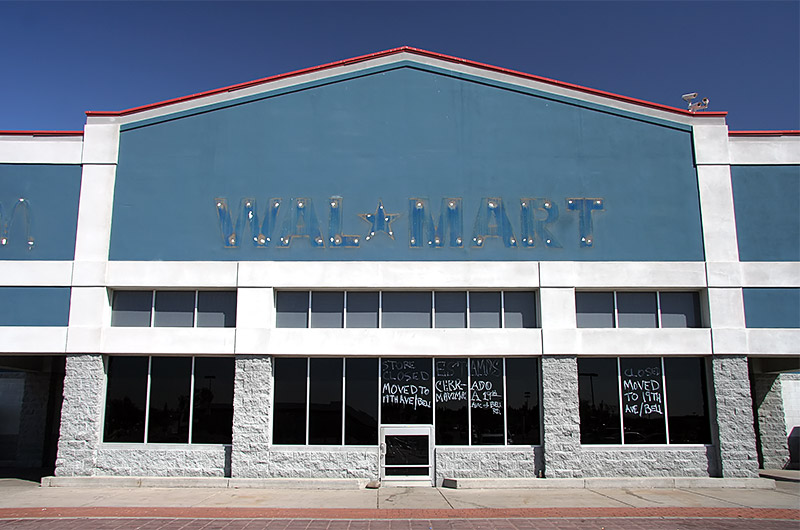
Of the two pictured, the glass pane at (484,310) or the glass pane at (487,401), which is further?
the glass pane at (484,310)

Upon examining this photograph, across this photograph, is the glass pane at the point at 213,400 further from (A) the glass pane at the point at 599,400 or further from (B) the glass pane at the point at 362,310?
(A) the glass pane at the point at 599,400

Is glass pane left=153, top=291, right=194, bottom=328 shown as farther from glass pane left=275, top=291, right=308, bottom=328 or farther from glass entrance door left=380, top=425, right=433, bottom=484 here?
glass entrance door left=380, top=425, right=433, bottom=484

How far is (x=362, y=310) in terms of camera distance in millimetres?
17594

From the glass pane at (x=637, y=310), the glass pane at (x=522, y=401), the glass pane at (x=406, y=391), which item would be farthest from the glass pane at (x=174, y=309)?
the glass pane at (x=637, y=310)

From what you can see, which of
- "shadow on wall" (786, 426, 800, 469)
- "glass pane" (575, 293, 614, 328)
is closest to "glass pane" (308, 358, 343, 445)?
"glass pane" (575, 293, 614, 328)

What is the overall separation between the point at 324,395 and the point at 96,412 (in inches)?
241

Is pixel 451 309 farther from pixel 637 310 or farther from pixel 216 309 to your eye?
A: pixel 216 309

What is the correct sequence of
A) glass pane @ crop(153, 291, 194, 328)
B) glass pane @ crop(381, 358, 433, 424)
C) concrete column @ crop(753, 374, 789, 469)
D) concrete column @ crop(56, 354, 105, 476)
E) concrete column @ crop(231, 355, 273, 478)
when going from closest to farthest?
concrete column @ crop(231, 355, 273, 478), concrete column @ crop(56, 354, 105, 476), glass pane @ crop(381, 358, 433, 424), glass pane @ crop(153, 291, 194, 328), concrete column @ crop(753, 374, 789, 469)

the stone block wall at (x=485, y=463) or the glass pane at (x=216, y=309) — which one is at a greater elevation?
the glass pane at (x=216, y=309)

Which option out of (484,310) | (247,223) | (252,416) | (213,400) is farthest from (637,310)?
(213,400)

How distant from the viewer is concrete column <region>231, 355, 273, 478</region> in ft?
54.4

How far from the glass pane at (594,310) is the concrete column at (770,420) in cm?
719

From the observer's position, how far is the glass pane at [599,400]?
17.0 m

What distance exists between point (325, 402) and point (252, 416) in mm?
1955
